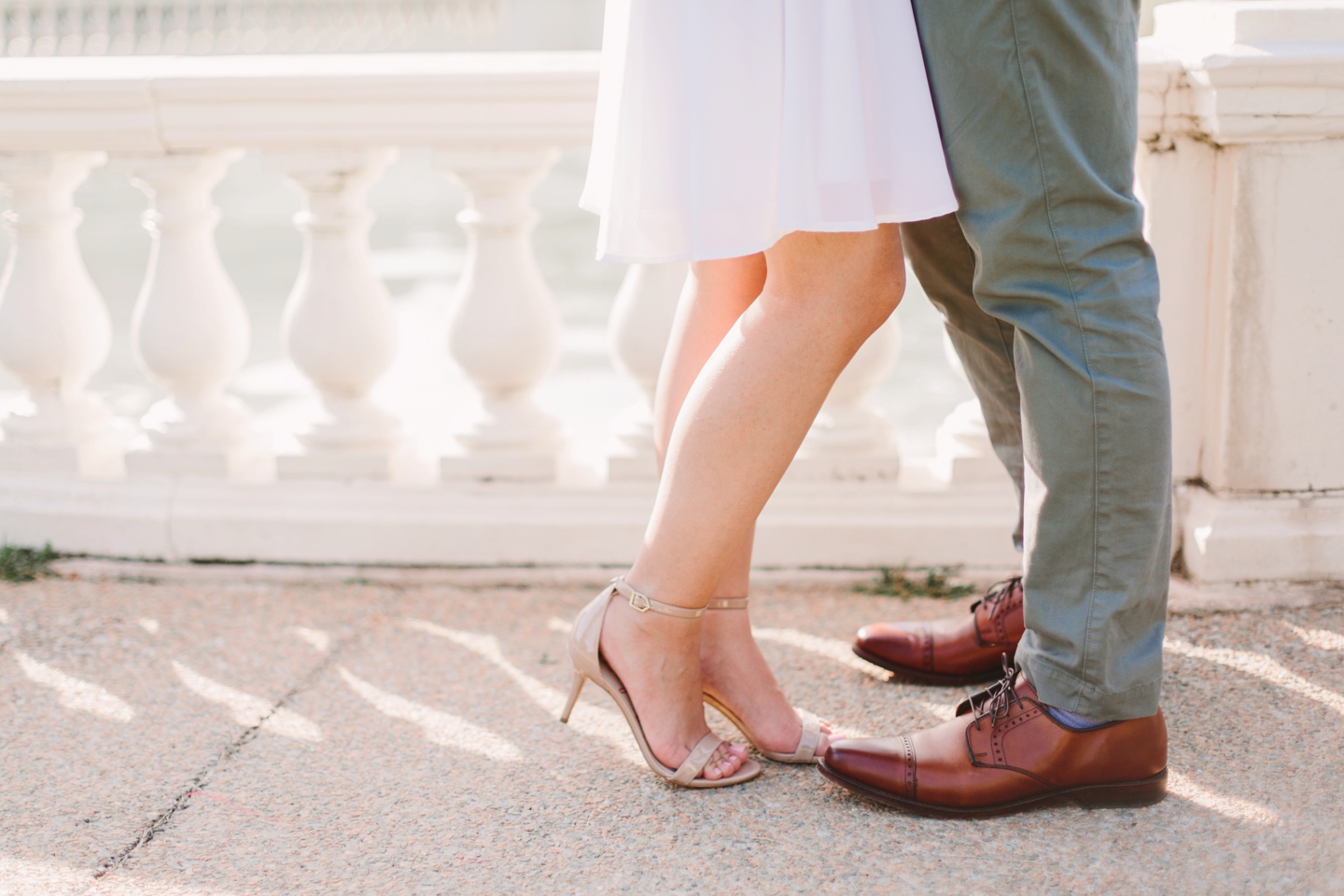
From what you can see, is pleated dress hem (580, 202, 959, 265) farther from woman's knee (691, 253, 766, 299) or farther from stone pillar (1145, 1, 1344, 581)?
stone pillar (1145, 1, 1344, 581)

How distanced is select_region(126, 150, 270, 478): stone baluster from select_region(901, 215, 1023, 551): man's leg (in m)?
1.35

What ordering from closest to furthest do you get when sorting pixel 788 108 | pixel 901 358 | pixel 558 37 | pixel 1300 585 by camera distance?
1. pixel 788 108
2. pixel 1300 585
3. pixel 901 358
4. pixel 558 37

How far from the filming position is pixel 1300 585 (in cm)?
196

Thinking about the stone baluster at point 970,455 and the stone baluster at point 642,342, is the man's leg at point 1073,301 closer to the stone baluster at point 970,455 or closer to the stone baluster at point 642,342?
the stone baluster at point 970,455

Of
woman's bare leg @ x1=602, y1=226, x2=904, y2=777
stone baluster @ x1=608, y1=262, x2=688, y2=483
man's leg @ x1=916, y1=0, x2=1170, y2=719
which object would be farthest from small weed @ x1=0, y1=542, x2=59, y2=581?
man's leg @ x1=916, y1=0, x2=1170, y2=719

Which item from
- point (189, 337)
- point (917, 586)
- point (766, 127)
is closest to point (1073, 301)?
point (766, 127)

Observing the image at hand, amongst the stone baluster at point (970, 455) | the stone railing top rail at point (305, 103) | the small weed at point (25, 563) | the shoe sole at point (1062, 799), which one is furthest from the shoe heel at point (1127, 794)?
the small weed at point (25, 563)

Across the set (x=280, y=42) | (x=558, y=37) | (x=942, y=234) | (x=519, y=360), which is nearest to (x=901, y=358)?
(x=519, y=360)

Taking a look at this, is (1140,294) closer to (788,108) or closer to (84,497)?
(788,108)

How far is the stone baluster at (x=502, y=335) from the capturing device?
2.22 meters

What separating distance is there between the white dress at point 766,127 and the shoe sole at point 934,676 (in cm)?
74

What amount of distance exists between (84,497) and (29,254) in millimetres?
481

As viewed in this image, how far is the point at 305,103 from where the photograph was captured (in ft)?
6.86

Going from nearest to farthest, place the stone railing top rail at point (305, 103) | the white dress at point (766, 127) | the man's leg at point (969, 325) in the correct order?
the white dress at point (766, 127) → the man's leg at point (969, 325) → the stone railing top rail at point (305, 103)
